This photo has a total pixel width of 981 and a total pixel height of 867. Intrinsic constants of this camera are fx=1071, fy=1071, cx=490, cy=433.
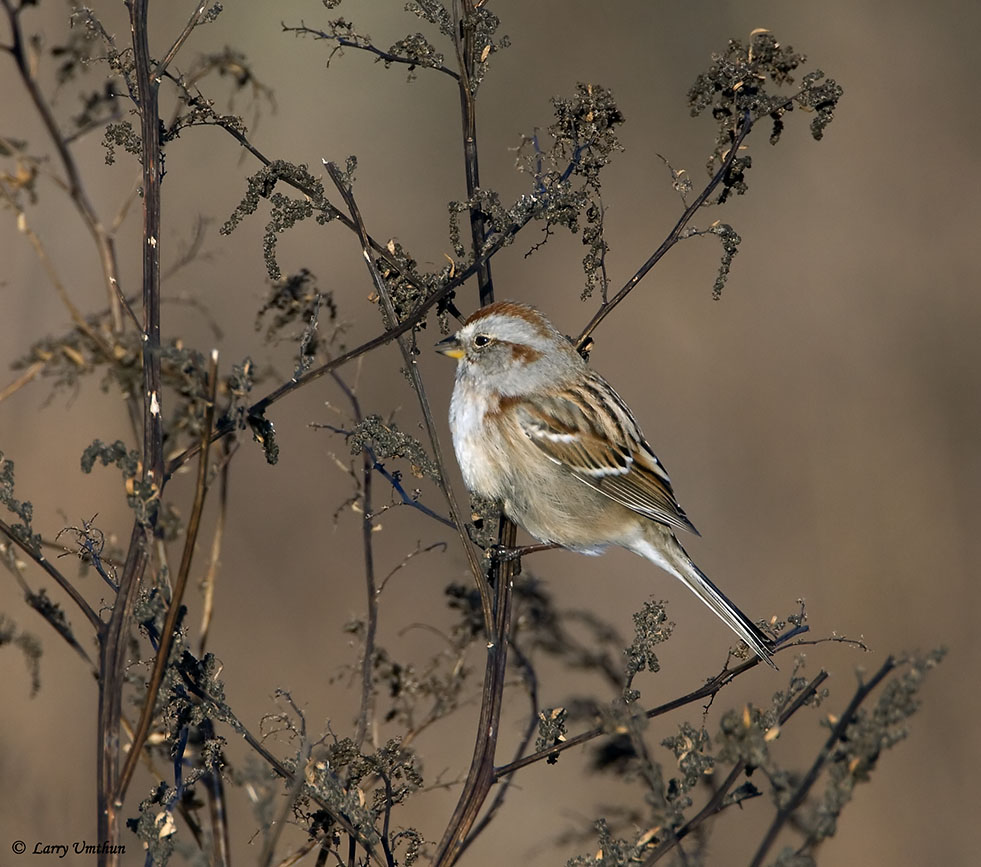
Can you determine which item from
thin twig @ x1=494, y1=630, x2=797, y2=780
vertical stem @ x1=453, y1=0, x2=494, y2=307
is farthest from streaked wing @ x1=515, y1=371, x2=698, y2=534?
thin twig @ x1=494, y1=630, x2=797, y2=780

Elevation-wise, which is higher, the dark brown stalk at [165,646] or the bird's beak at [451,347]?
the bird's beak at [451,347]

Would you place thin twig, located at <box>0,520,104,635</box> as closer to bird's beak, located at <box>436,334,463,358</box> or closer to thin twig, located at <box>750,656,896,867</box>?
thin twig, located at <box>750,656,896,867</box>

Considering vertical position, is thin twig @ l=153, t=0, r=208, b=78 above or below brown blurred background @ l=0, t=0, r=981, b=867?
below

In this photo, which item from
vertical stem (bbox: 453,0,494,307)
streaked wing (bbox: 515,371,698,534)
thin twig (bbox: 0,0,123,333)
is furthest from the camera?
streaked wing (bbox: 515,371,698,534)

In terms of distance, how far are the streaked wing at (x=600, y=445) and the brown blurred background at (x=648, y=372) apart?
875mm

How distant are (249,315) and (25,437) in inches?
73.3

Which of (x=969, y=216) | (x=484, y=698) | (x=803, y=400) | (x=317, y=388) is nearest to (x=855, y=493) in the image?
(x=803, y=400)

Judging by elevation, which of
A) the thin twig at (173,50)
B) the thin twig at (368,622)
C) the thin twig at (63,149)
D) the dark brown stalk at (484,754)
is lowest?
the dark brown stalk at (484,754)

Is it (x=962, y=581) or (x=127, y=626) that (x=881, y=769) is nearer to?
(x=962, y=581)

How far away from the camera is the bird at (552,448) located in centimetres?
375

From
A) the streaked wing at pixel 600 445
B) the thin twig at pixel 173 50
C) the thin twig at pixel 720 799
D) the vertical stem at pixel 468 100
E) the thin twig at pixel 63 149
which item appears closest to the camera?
the thin twig at pixel 720 799

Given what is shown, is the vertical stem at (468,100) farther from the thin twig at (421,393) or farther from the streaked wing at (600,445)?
the streaked wing at (600,445)

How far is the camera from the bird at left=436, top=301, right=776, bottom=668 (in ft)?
12.3

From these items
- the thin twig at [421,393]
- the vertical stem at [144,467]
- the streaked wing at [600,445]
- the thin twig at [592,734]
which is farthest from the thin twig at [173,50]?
the streaked wing at [600,445]
